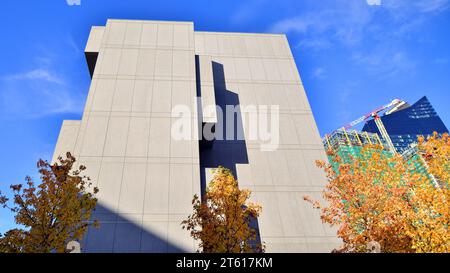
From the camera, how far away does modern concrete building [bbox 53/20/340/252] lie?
16844 mm

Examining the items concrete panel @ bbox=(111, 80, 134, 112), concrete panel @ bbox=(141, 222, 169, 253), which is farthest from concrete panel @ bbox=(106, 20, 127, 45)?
concrete panel @ bbox=(141, 222, 169, 253)

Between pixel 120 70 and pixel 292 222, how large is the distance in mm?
18957

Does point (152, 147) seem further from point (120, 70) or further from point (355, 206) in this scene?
point (355, 206)

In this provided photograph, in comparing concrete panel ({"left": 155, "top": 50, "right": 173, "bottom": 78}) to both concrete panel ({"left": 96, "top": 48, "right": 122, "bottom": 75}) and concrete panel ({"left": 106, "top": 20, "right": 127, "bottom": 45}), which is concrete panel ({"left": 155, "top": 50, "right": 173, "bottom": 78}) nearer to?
concrete panel ({"left": 96, "top": 48, "right": 122, "bottom": 75})

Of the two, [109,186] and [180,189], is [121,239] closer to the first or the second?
[109,186]

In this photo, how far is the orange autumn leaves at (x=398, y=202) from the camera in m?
12.6

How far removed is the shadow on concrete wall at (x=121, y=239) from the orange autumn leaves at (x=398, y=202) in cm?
1063

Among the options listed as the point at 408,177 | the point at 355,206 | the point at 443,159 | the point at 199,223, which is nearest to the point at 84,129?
the point at 199,223

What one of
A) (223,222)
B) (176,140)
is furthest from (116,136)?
(223,222)

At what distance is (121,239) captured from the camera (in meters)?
15.8

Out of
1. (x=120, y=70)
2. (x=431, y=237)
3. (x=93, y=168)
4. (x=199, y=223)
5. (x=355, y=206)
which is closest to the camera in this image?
(x=431, y=237)

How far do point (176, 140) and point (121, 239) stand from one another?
752cm

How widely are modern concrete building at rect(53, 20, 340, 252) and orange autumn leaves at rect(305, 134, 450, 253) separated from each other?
3.85 m

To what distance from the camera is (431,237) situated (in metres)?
12.3
